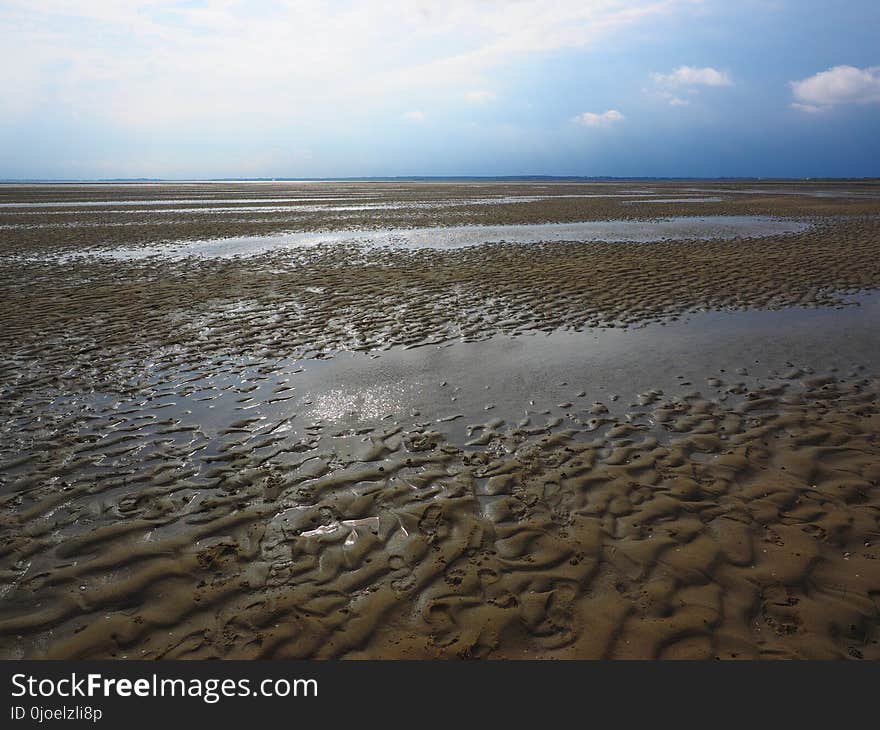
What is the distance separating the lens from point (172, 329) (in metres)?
12.8

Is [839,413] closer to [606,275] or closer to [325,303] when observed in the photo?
[606,275]

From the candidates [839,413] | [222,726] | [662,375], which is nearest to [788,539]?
[839,413]

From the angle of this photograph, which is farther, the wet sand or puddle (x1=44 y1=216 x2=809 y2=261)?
puddle (x1=44 y1=216 x2=809 y2=261)

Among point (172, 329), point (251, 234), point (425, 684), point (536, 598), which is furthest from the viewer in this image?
point (251, 234)

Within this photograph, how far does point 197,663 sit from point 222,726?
0.57 metres

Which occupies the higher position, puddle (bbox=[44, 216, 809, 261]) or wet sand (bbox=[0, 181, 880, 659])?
puddle (bbox=[44, 216, 809, 261])

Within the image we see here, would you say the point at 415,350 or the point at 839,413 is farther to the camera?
the point at 415,350

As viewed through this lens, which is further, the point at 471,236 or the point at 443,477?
the point at 471,236

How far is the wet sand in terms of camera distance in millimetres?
4336

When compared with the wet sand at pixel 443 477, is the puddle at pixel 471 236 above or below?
above

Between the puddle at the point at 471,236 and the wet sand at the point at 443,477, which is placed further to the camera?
the puddle at the point at 471,236

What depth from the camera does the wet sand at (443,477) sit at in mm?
4336

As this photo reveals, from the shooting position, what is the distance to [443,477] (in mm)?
6461

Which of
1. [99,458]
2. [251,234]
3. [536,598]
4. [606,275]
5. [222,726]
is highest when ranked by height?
[251,234]
